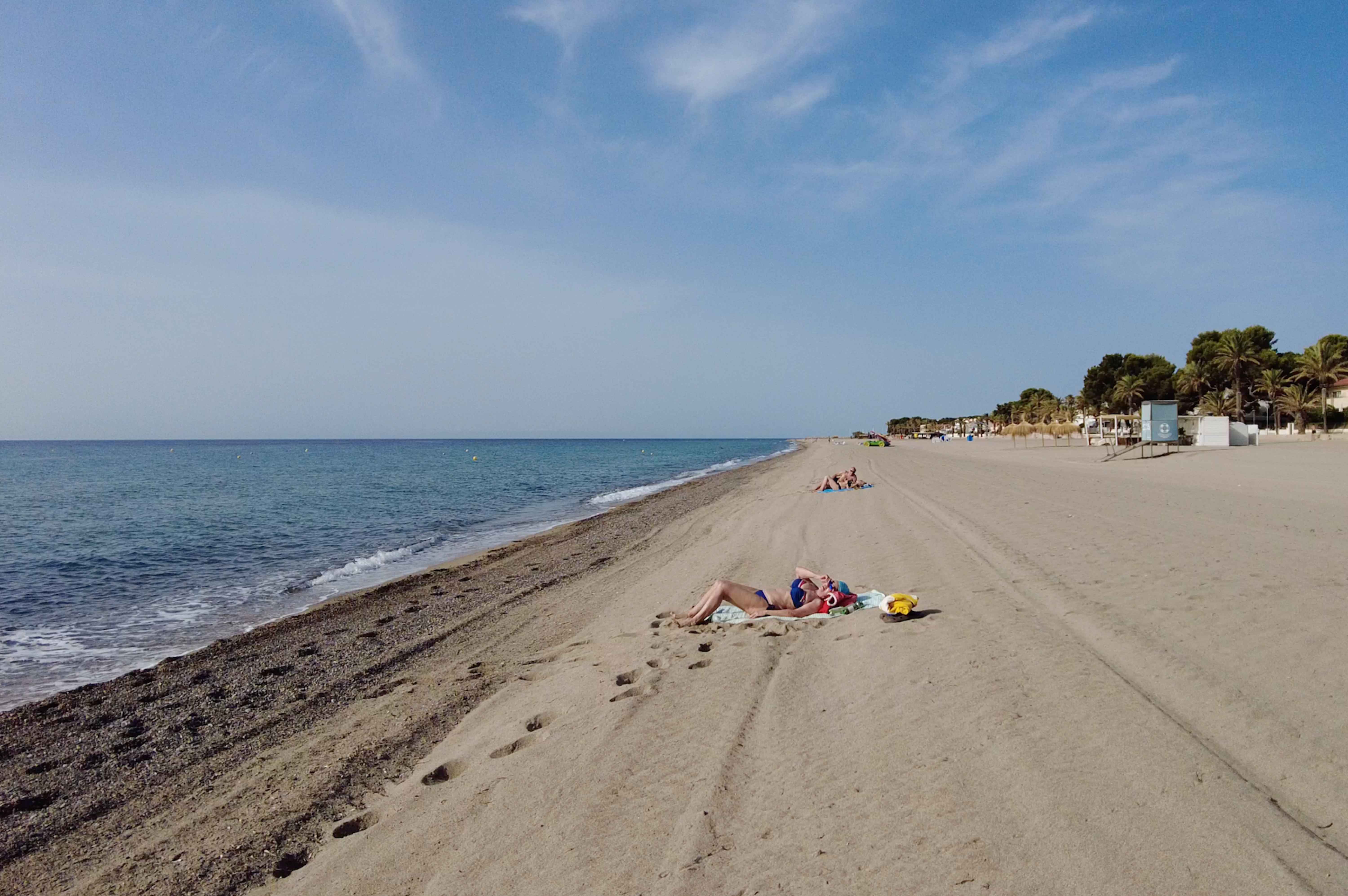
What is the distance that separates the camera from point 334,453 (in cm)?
11875

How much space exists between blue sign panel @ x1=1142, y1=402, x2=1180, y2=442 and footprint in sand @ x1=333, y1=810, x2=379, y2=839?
42.4 metres

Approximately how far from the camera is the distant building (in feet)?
180

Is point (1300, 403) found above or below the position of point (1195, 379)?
below

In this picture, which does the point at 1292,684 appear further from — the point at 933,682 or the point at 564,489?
the point at 564,489

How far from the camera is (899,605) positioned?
6848 mm

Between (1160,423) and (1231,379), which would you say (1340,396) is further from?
(1160,423)

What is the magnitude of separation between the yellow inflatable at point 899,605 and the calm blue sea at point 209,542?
28.9ft

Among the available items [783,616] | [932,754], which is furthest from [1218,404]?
[932,754]

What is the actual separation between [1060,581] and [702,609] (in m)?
4.17

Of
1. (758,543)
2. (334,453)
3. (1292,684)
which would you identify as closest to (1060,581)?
(1292,684)

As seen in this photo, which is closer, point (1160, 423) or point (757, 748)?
point (757, 748)

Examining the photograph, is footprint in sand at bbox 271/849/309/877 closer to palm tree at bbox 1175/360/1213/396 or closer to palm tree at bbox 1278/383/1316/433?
palm tree at bbox 1278/383/1316/433

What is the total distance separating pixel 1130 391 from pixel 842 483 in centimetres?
5812

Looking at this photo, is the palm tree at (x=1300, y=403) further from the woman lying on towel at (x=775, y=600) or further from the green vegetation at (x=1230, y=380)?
the woman lying on towel at (x=775, y=600)
